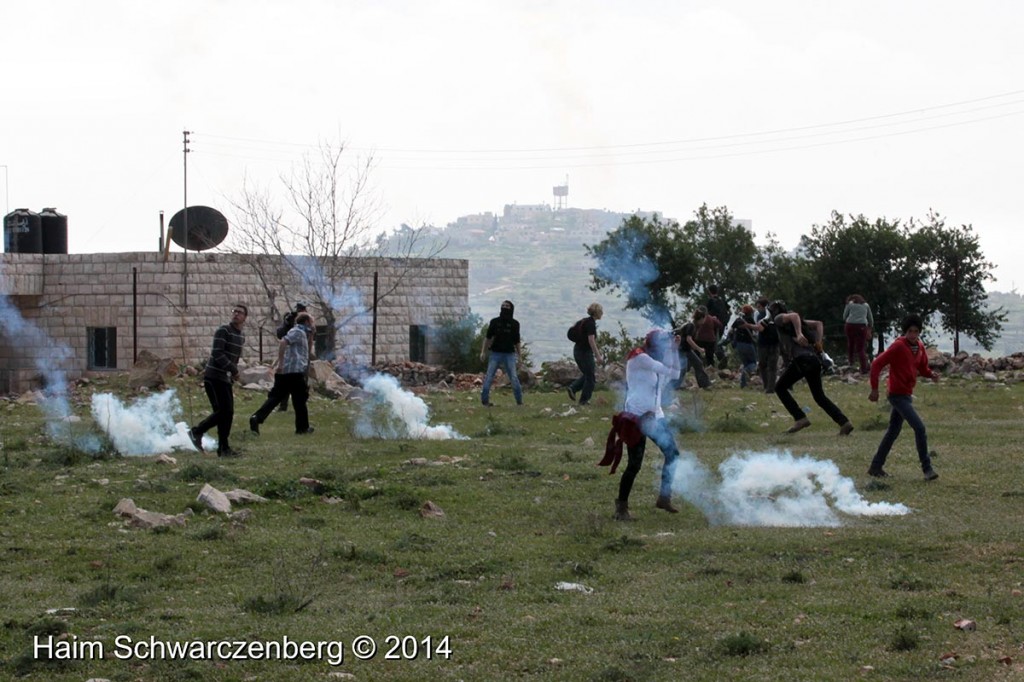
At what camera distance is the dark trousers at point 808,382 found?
17125 mm

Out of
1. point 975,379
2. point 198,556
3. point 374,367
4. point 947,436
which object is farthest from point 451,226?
point 198,556

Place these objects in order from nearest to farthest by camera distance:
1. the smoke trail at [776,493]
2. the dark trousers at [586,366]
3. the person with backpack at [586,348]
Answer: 1. the smoke trail at [776,493]
2. the person with backpack at [586,348]
3. the dark trousers at [586,366]

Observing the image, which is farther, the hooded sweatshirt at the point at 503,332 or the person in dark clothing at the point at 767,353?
the person in dark clothing at the point at 767,353

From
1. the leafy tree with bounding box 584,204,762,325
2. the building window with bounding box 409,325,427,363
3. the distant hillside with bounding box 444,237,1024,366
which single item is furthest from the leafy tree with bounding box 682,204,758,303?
the distant hillside with bounding box 444,237,1024,366

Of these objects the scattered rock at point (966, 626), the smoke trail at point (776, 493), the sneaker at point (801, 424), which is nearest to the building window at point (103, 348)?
the sneaker at point (801, 424)

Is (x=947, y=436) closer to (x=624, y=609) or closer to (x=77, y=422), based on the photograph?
(x=624, y=609)

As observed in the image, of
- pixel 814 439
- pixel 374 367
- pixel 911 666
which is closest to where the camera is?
pixel 911 666

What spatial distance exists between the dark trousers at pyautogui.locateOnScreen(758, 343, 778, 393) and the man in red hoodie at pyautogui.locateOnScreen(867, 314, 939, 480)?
9677 millimetres

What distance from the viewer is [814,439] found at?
55.7 feet

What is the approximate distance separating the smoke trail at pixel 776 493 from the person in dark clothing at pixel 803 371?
3.17m

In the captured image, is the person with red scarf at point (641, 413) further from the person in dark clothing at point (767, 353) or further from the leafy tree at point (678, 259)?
the leafy tree at point (678, 259)

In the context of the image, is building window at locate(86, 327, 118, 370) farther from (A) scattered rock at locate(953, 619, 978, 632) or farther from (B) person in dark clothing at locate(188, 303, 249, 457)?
(A) scattered rock at locate(953, 619, 978, 632)

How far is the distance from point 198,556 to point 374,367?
22.4 m

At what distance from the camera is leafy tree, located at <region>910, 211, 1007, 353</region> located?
116 ft
